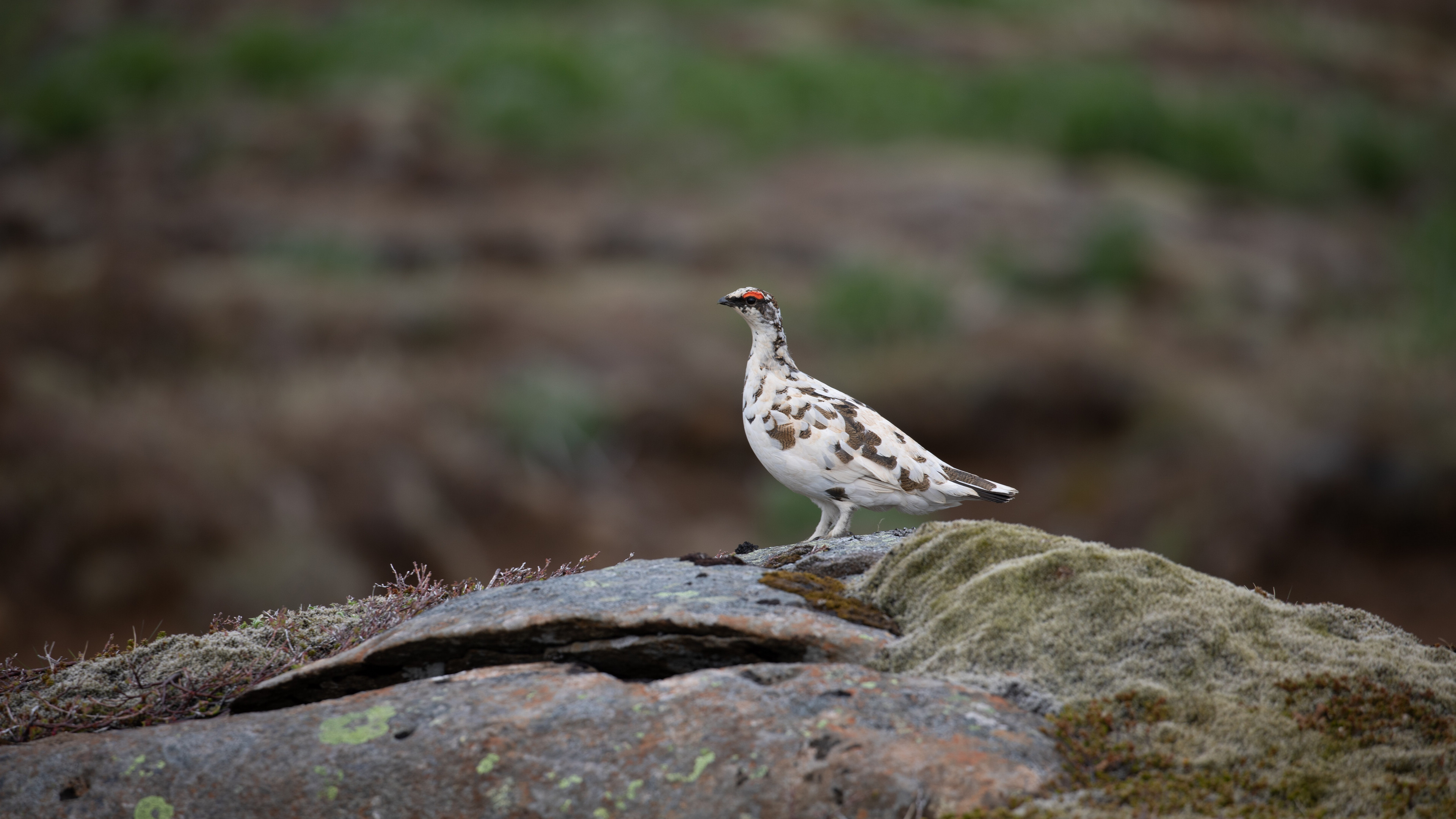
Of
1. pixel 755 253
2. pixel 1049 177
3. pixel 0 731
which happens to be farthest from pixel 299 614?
pixel 1049 177

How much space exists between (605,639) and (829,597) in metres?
1.07

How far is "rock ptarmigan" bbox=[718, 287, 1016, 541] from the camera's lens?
591 cm

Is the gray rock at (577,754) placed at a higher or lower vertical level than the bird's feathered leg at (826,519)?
lower

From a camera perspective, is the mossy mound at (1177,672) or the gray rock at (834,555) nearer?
A: the mossy mound at (1177,672)

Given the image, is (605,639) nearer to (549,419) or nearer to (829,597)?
(829,597)

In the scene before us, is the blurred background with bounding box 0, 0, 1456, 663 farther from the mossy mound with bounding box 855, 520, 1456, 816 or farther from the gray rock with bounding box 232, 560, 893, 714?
the gray rock with bounding box 232, 560, 893, 714

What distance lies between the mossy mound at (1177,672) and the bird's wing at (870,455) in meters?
0.53

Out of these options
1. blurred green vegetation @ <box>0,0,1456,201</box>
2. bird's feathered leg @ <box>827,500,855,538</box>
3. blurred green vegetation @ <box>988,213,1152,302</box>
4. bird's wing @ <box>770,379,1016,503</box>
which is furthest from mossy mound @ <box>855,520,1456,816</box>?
blurred green vegetation @ <box>0,0,1456,201</box>

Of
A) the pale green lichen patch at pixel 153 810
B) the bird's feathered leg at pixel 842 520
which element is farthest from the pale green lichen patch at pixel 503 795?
the bird's feathered leg at pixel 842 520

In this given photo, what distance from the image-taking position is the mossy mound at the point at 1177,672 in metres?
3.70

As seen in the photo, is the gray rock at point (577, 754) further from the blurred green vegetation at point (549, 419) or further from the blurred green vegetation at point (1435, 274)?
the blurred green vegetation at point (1435, 274)

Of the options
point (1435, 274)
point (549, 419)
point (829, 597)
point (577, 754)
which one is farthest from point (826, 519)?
point (1435, 274)

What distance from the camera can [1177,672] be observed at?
4.31 metres

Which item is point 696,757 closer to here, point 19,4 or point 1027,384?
point 1027,384
